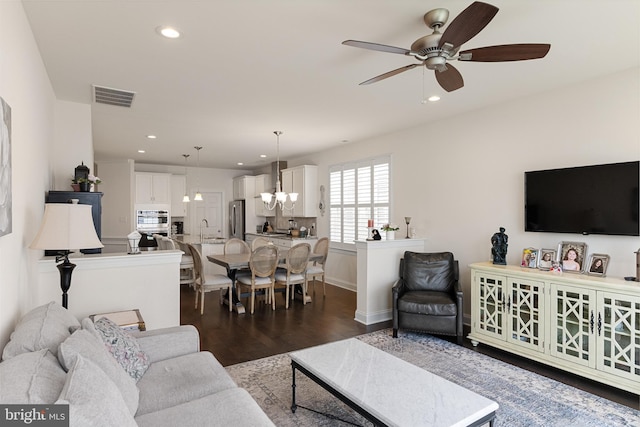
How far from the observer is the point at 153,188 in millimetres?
8539

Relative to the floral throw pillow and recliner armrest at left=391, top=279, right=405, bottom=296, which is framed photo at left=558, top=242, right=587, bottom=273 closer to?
recliner armrest at left=391, top=279, right=405, bottom=296

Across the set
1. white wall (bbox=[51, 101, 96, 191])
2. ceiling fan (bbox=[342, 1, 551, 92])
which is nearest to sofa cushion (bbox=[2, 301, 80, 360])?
ceiling fan (bbox=[342, 1, 551, 92])

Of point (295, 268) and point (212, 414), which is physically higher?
point (295, 268)

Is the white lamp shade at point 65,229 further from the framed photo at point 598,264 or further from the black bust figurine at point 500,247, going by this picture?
the framed photo at point 598,264

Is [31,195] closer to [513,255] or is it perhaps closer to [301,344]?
[301,344]

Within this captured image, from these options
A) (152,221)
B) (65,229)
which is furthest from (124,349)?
(152,221)

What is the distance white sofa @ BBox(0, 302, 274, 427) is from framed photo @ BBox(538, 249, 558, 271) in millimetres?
3191

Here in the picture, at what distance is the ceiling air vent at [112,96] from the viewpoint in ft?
11.8

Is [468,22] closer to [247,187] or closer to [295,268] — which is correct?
[295,268]

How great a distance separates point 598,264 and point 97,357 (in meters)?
3.95

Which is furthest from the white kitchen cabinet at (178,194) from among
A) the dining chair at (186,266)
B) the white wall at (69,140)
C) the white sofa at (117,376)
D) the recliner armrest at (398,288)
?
the white sofa at (117,376)

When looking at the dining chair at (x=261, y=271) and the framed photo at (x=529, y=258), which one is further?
the dining chair at (x=261, y=271)

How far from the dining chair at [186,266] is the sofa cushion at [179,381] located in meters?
4.06

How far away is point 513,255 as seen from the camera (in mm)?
4055
